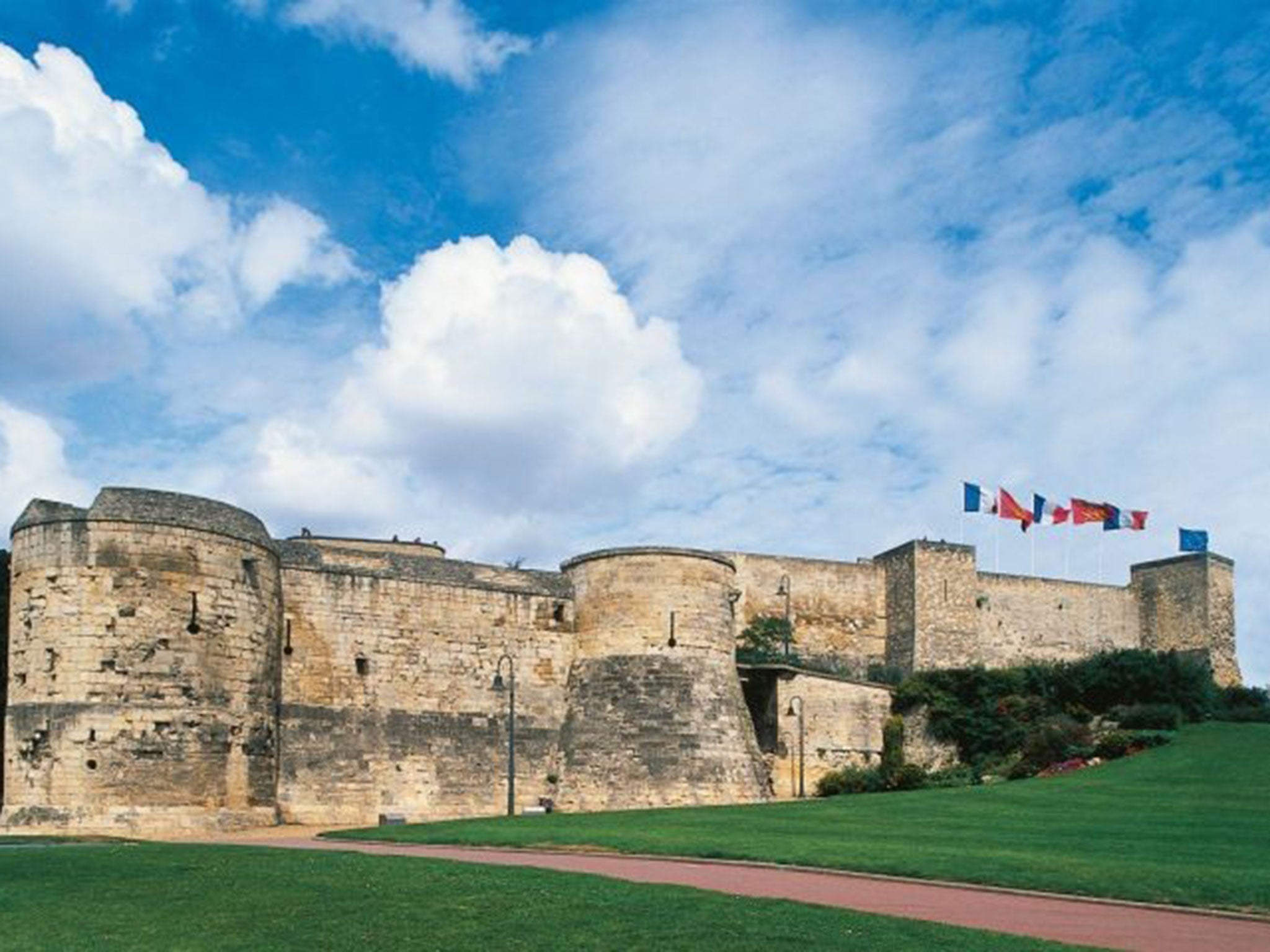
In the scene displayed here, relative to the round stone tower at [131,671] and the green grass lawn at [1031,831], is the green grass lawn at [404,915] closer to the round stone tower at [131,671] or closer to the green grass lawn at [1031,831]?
the green grass lawn at [1031,831]

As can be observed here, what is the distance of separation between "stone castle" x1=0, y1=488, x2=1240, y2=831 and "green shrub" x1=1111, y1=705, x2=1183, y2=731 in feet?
26.3

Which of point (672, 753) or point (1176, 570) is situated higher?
point (1176, 570)

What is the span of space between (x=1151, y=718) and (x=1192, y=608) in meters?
21.1

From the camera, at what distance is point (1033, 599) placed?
64500 millimetres

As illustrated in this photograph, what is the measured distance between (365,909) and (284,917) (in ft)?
2.78

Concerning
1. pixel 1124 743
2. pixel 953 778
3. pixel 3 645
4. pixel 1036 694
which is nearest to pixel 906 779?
pixel 953 778

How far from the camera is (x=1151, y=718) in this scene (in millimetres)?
47062

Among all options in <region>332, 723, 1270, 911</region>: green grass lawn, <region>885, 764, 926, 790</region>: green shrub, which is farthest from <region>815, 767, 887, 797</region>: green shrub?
<region>332, 723, 1270, 911</region>: green grass lawn

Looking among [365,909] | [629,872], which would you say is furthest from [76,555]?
[365,909]

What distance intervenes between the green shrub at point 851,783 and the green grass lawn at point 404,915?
26547mm

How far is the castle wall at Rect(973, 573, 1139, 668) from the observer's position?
62750 millimetres

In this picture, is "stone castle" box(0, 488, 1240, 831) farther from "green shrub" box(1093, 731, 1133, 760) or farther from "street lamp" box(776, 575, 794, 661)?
"green shrub" box(1093, 731, 1133, 760)

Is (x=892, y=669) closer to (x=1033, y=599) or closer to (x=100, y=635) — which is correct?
(x=1033, y=599)

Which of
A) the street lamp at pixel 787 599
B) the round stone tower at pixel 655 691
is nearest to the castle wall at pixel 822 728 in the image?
the round stone tower at pixel 655 691
